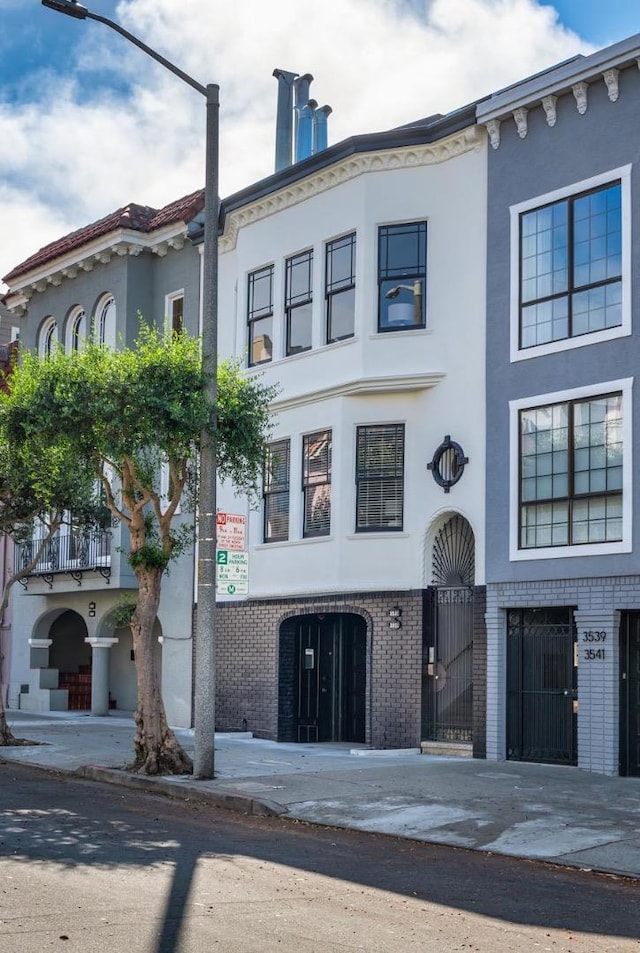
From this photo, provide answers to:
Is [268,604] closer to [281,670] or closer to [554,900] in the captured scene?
[281,670]

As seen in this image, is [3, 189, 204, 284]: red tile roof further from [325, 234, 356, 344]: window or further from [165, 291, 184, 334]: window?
[325, 234, 356, 344]: window

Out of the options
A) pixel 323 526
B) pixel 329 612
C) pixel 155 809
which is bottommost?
pixel 155 809

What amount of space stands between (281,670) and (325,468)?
3.63 meters

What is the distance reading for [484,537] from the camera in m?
18.4

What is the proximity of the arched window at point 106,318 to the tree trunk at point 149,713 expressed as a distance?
10.9 meters

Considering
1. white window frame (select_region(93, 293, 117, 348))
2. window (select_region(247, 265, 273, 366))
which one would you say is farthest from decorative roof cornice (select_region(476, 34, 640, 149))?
white window frame (select_region(93, 293, 117, 348))

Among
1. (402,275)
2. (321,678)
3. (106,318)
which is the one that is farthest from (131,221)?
(321,678)

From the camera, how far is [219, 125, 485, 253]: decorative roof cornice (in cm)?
1939

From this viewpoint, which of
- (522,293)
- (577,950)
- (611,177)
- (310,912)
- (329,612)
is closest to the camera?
(577,950)

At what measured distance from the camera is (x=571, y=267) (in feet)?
57.8

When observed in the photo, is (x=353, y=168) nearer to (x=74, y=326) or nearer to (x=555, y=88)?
(x=555, y=88)

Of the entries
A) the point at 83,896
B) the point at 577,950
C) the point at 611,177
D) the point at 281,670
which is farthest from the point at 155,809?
the point at 611,177

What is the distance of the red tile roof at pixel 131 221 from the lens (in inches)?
969

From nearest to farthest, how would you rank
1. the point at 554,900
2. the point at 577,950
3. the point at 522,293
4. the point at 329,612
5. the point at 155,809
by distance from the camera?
the point at 577,950 < the point at 554,900 < the point at 155,809 < the point at 522,293 < the point at 329,612
